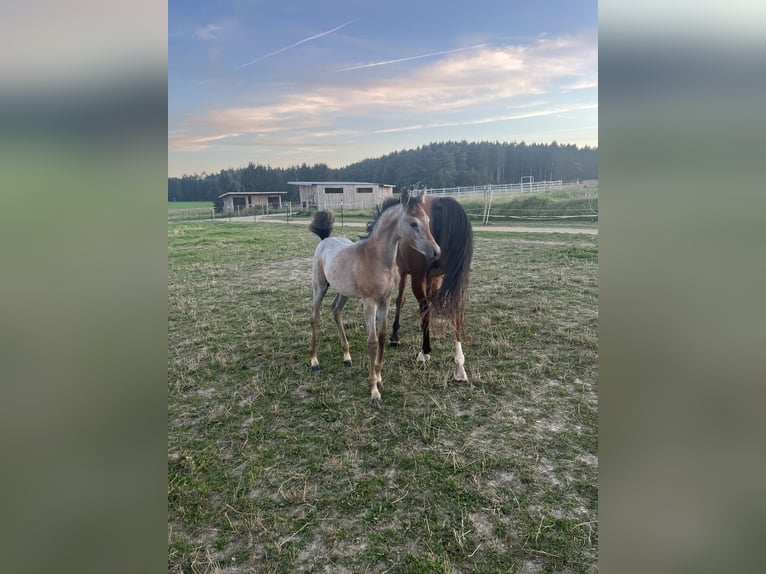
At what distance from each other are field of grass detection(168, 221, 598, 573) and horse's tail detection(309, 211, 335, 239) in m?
1.41

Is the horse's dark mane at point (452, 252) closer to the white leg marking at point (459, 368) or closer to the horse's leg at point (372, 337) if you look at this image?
the white leg marking at point (459, 368)

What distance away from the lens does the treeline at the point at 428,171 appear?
24.5 feet

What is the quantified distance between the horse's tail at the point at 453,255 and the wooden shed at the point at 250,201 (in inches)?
642

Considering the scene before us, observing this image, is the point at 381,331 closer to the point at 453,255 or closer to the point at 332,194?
the point at 453,255

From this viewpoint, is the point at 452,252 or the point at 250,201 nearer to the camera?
the point at 452,252

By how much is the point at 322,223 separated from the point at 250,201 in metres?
16.8

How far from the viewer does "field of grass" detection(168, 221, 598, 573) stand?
6.75ft

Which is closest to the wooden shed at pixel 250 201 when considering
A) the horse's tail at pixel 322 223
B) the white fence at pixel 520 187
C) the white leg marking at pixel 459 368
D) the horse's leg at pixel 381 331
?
the white fence at pixel 520 187

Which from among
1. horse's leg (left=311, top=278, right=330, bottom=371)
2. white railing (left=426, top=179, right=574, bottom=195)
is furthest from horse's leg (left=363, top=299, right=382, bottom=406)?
white railing (left=426, top=179, right=574, bottom=195)

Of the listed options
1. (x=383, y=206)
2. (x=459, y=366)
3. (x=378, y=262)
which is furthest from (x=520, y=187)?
(x=378, y=262)

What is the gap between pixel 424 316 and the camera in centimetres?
433

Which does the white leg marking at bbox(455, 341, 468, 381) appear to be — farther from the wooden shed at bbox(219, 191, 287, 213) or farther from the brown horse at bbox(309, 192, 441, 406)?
the wooden shed at bbox(219, 191, 287, 213)
